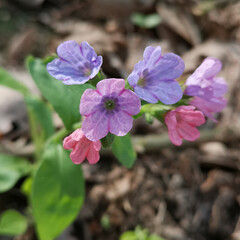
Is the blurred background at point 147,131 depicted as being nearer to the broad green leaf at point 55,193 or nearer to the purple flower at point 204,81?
the broad green leaf at point 55,193

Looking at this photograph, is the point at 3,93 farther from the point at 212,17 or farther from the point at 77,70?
the point at 212,17

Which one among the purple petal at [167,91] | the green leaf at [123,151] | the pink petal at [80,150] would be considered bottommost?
the green leaf at [123,151]

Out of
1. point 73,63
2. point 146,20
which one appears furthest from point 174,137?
point 146,20

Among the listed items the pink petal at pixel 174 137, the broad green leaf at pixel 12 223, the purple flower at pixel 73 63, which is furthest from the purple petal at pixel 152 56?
the broad green leaf at pixel 12 223

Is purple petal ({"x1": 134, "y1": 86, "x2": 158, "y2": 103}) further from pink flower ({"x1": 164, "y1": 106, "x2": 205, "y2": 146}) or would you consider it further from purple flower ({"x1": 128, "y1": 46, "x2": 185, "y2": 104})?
pink flower ({"x1": 164, "y1": 106, "x2": 205, "y2": 146})

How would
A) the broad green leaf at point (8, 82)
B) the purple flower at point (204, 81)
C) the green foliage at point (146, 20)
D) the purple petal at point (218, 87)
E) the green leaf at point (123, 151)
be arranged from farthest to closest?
1. the green foliage at point (146, 20)
2. the broad green leaf at point (8, 82)
3. the green leaf at point (123, 151)
4. the purple petal at point (218, 87)
5. the purple flower at point (204, 81)

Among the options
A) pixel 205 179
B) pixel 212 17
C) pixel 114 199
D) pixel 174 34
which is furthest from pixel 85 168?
A: pixel 212 17
